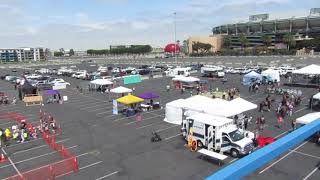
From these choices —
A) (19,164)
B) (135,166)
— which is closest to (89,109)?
(19,164)

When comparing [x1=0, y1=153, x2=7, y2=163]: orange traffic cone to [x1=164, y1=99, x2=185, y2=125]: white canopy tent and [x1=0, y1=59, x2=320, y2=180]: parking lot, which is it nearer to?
[x1=0, y1=59, x2=320, y2=180]: parking lot

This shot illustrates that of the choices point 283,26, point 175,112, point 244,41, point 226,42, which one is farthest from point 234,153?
point 283,26

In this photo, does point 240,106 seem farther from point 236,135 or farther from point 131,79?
point 131,79

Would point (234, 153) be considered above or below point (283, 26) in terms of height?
below

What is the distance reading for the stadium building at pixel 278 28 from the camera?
160 m

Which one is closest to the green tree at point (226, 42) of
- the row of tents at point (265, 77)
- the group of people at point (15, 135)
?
the row of tents at point (265, 77)

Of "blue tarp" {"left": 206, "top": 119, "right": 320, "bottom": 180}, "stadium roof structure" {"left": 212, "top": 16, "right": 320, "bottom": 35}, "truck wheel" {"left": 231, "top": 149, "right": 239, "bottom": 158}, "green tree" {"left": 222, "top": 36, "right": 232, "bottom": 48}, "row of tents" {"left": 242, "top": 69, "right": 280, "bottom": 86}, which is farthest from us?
"green tree" {"left": 222, "top": 36, "right": 232, "bottom": 48}

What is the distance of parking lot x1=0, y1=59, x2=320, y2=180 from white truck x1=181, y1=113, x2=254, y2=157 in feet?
3.14

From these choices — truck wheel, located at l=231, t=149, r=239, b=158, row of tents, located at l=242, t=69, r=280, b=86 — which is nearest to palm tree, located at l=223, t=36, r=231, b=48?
row of tents, located at l=242, t=69, r=280, b=86

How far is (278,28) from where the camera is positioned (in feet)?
575

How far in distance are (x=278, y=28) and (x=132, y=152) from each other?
569ft

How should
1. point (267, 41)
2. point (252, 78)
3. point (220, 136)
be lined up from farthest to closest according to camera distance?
point (267, 41) → point (252, 78) → point (220, 136)

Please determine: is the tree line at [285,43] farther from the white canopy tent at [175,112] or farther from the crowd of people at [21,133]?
the crowd of people at [21,133]

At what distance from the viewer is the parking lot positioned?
658 inches
